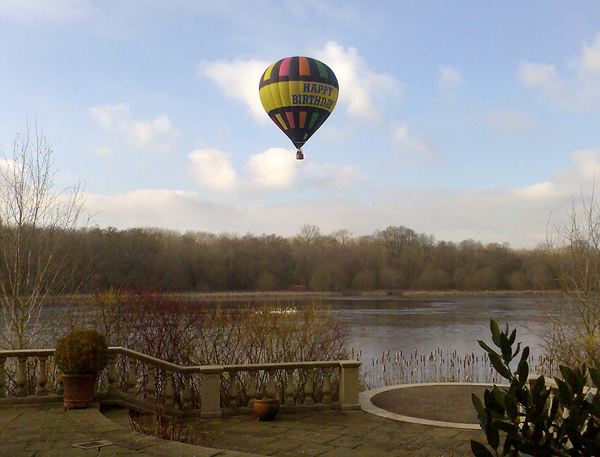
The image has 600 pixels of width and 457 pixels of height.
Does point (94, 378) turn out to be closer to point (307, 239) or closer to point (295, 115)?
point (295, 115)

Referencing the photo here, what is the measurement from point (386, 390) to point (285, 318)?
448cm

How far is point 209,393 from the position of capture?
823 cm

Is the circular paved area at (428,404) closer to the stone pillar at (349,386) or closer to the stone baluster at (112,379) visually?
the stone pillar at (349,386)

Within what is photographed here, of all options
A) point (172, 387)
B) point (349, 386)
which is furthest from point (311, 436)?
point (172, 387)

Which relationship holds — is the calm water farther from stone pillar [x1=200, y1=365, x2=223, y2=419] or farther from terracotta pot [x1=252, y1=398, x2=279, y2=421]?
stone pillar [x1=200, y1=365, x2=223, y2=419]

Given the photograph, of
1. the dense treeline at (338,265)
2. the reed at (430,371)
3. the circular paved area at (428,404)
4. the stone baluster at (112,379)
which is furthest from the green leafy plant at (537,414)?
the dense treeline at (338,265)

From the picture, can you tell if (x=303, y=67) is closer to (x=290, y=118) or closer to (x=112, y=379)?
(x=290, y=118)

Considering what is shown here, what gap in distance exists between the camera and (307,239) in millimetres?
78875

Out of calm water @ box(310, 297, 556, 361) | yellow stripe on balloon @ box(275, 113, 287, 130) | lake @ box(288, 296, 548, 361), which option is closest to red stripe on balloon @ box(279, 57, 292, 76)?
yellow stripe on balloon @ box(275, 113, 287, 130)

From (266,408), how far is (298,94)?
9.98m

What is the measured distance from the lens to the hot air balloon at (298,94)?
15.9 meters

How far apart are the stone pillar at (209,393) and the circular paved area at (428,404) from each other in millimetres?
2247

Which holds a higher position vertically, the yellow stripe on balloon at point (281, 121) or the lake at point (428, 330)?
the yellow stripe on balloon at point (281, 121)

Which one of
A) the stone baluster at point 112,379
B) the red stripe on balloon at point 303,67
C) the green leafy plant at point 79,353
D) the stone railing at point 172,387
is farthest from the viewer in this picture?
the red stripe on balloon at point 303,67
